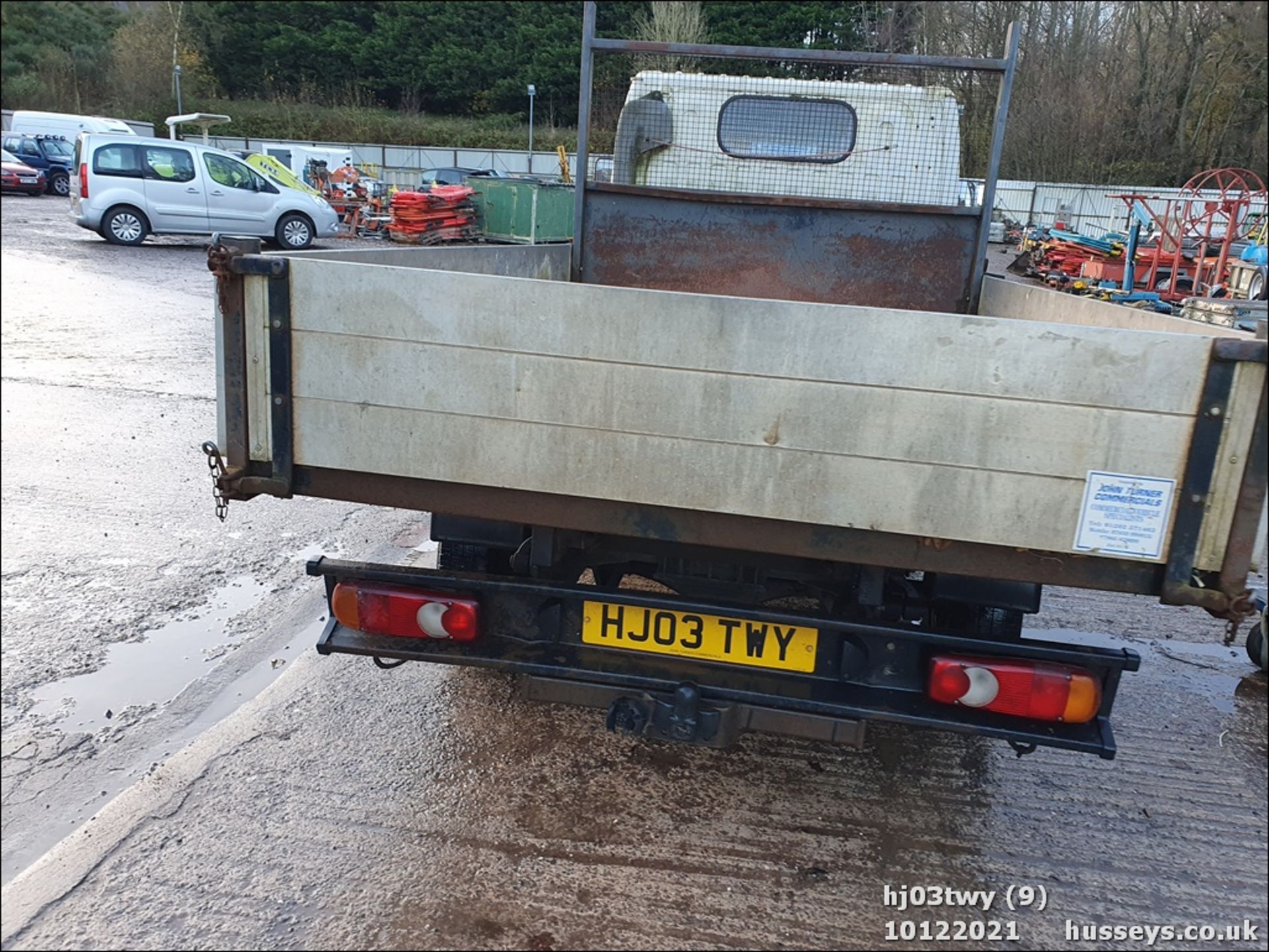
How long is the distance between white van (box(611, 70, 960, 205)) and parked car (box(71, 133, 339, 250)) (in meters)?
14.1

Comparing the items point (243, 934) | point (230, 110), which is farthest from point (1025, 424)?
point (230, 110)

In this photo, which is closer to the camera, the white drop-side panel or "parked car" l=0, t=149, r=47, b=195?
the white drop-side panel

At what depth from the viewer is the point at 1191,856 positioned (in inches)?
120

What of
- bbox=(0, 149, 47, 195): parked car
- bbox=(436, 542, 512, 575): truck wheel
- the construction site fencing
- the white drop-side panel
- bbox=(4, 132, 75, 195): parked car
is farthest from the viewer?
the construction site fencing

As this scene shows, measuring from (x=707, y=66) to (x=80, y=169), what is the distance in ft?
38.6

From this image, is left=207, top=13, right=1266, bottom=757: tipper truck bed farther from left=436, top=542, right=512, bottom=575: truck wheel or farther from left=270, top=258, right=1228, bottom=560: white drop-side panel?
left=436, top=542, right=512, bottom=575: truck wheel

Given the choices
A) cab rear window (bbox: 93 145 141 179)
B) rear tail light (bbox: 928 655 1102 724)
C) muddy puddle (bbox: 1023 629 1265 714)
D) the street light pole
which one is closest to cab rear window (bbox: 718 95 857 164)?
muddy puddle (bbox: 1023 629 1265 714)

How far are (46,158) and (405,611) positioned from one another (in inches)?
1221

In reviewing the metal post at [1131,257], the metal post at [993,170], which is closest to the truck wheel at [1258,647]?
the metal post at [993,170]

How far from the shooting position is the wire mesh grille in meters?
4.82

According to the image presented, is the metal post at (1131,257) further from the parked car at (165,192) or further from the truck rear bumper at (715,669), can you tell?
the truck rear bumper at (715,669)

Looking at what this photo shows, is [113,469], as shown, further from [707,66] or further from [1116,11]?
[1116,11]

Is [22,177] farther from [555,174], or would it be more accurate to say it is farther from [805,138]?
[805,138]

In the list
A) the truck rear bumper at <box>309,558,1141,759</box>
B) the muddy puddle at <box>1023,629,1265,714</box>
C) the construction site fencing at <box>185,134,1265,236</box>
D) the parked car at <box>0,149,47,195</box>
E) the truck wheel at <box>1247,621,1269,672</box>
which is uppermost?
the construction site fencing at <box>185,134,1265,236</box>
